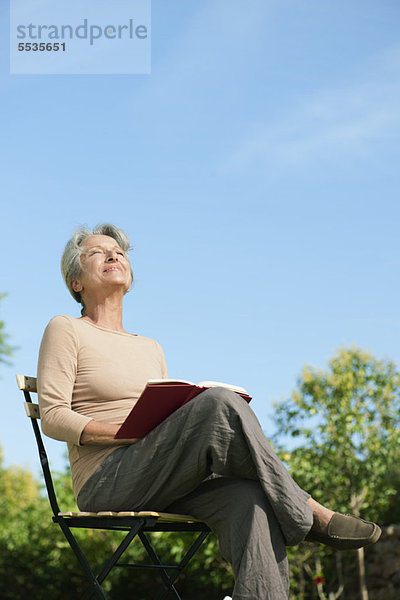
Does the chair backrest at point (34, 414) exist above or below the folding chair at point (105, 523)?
above

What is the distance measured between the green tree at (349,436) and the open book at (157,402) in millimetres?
3164

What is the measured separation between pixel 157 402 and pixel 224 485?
330 millimetres

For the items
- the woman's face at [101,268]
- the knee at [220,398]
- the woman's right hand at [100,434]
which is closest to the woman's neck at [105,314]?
the woman's face at [101,268]

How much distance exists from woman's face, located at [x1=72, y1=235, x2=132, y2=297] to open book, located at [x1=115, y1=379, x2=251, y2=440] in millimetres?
746

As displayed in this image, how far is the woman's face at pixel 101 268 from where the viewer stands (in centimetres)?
268

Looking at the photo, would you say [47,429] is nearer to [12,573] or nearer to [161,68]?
[161,68]

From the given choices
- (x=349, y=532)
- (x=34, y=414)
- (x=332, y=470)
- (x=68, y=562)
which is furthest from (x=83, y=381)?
(x=68, y=562)

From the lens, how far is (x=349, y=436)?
16.8ft

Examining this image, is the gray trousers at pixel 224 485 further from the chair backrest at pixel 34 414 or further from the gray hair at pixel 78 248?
the gray hair at pixel 78 248

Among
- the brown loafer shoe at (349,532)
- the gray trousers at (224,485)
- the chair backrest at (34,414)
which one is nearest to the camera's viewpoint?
the gray trousers at (224,485)

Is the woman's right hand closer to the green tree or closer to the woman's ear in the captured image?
the woman's ear

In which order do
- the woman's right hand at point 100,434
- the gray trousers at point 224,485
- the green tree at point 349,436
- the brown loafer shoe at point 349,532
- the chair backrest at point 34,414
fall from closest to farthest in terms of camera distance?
the gray trousers at point 224,485
the brown loafer shoe at point 349,532
the woman's right hand at point 100,434
the chair backrest at point 34,414
the green tree at point 349,436

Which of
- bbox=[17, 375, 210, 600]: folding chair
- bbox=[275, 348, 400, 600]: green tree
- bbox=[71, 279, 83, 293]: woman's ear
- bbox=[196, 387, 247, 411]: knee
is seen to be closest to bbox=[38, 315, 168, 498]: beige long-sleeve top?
bbox=[17, 375, 210, 600]: folding chair

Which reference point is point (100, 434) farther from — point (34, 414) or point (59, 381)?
point (34, 414)
